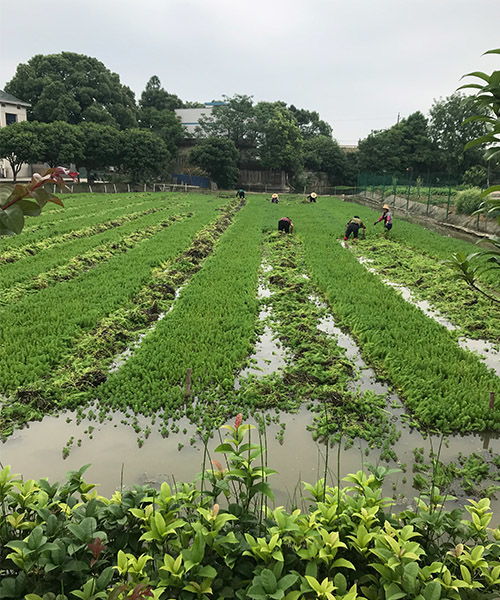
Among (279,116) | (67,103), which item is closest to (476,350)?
(279,116)

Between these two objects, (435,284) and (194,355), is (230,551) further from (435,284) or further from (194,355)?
(435,284)

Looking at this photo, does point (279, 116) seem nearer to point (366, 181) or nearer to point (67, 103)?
point (366, 181)

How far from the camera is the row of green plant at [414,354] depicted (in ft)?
15.2

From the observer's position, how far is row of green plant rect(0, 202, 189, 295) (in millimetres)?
9372

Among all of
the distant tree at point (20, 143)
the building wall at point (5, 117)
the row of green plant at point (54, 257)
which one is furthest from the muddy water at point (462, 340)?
the building wall at point (5, 117)

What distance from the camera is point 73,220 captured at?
716 inches

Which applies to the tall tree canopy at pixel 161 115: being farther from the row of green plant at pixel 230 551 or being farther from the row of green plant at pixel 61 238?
the row of green plant at pixel 230 551

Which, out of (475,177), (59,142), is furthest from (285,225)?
(59,142)

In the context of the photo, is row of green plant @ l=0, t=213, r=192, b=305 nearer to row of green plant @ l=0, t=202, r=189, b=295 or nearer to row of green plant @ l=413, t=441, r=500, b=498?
row of green plant @ l=0, t=202, r=189, b=295

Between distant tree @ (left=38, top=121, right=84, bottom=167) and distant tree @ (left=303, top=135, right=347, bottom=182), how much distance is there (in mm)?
24155

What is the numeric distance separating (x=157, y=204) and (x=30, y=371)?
75.0ft

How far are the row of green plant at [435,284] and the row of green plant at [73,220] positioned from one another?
10618mm

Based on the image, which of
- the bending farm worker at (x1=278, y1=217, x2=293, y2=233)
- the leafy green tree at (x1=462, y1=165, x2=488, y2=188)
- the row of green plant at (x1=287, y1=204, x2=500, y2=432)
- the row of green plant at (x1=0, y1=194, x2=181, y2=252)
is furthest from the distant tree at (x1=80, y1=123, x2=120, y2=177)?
the row of green plant at (x1=287, y1=204, x2=500, y2=432)

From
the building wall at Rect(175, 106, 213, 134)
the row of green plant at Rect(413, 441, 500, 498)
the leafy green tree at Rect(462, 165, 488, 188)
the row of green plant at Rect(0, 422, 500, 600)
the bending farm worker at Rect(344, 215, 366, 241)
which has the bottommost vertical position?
the row of green plant at Rect(413, 441, 500, 498)
